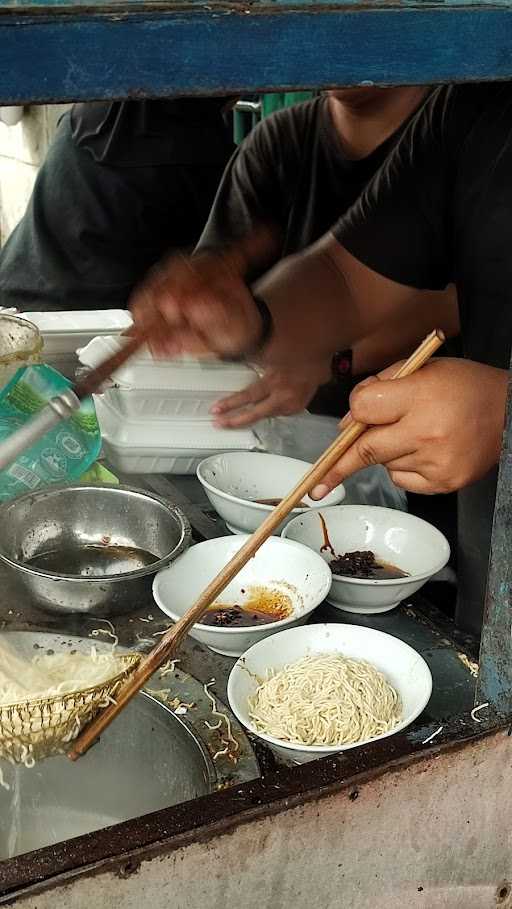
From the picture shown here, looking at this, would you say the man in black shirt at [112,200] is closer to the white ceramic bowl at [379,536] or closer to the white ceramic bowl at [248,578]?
the white ceramic bowl at [379,536]

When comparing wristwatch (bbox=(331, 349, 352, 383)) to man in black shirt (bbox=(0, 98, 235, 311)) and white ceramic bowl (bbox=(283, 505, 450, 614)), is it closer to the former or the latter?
white ceramic bowl (bbox=(283, 505, 450, 614))

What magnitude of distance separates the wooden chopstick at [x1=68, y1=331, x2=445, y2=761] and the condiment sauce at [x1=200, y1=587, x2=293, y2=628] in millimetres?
370

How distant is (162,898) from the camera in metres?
1.46

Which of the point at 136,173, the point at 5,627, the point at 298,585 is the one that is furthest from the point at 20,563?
the point at 136,173

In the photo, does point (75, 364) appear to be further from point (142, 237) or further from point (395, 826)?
point (395, 826)

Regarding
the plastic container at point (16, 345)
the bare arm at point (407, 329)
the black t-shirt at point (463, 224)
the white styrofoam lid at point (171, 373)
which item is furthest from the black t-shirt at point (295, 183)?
the plastic container at point (16, 345)

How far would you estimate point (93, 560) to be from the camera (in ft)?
8.20

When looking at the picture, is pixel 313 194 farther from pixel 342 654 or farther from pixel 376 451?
pixel 342 654

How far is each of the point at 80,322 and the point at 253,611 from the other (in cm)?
174

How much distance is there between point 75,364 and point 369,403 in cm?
179

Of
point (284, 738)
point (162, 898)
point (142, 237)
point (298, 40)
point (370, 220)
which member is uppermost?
point (298, 40)

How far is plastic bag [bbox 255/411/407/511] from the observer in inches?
130

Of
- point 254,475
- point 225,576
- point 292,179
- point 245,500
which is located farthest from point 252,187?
point 225,576

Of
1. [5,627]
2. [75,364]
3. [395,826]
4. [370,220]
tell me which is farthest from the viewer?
[75,364]
